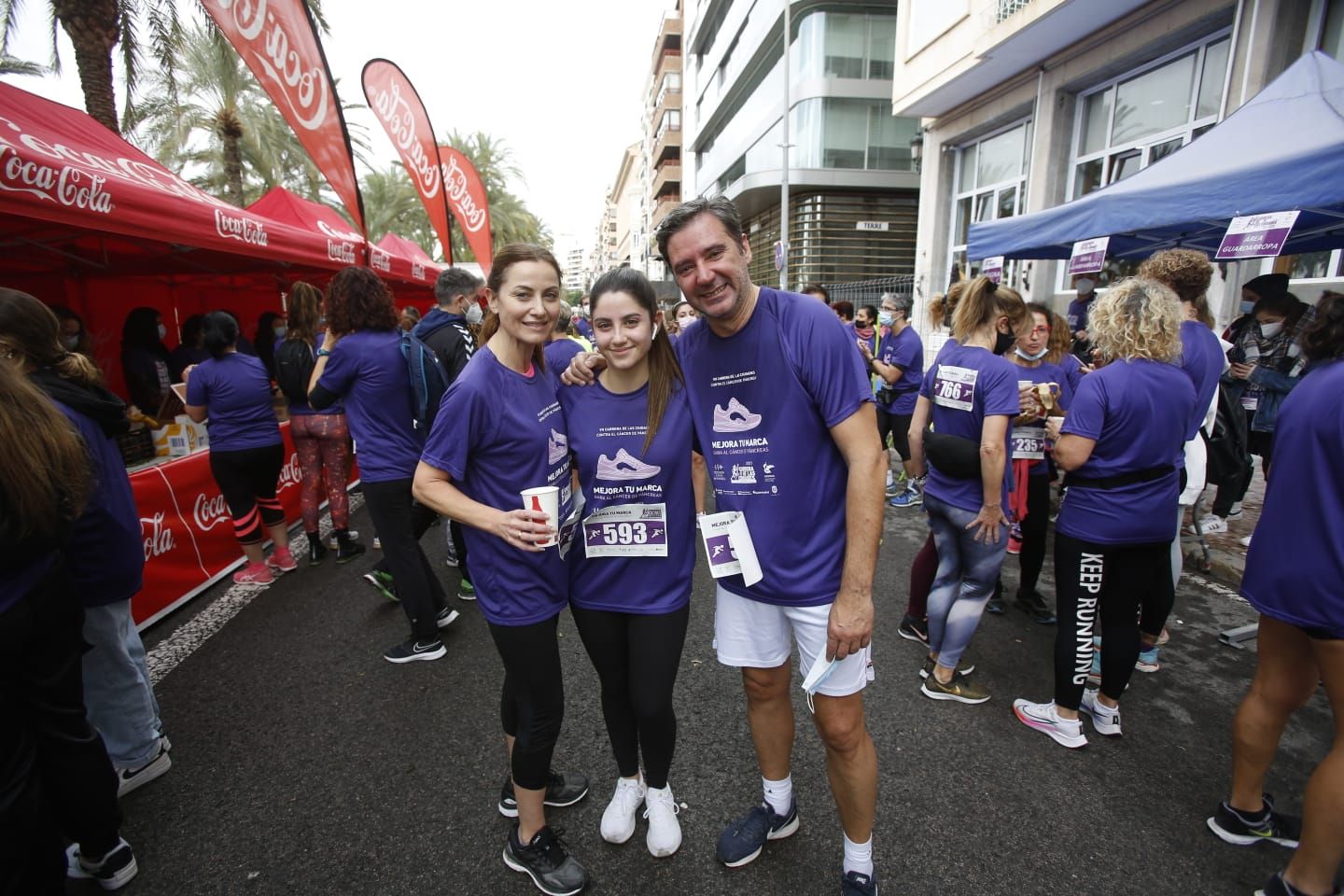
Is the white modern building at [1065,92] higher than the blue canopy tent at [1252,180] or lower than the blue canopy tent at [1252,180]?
higher

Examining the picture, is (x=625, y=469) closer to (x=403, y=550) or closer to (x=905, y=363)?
(x=403, y=550)

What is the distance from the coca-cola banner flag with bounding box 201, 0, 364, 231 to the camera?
520 cm

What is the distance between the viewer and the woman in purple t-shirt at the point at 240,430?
4129mm

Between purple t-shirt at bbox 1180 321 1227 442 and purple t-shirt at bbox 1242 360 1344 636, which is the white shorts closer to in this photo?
purple t-shirt at bbox 1242 360 1344 636

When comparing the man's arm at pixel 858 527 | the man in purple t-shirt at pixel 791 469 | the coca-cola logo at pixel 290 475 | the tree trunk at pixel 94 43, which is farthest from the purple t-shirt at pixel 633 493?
the tree trunk at pixel 94 43

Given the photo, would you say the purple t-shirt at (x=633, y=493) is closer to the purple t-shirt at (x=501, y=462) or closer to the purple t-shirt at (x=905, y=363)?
the purple t-shirt at (x=501, y=462)

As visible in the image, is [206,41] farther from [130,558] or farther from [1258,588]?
[1258,588]

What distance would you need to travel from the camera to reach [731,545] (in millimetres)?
1889

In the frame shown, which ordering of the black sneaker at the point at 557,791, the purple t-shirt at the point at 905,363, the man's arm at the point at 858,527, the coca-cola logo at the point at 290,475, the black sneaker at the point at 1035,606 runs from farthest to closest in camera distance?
the purple t-shirt at the point at 905,363
the coca-cola logo at the point at 290,475
the black sneaker at the point at 1035,606
the black sneaker at the point at 557,791
the man's arm at the point at 858,527

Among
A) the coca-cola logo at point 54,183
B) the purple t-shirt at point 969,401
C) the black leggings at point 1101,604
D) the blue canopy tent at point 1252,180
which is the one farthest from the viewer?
the blue canopy tent at point 1252,180

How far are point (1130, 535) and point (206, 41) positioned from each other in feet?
64.1

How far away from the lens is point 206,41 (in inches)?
556

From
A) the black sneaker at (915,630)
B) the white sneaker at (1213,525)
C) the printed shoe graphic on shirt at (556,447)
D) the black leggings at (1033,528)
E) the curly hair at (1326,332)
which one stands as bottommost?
the white sneaker at (1213,525)

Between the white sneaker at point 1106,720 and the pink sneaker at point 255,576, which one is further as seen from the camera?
the pink sneaker at point 255,576
